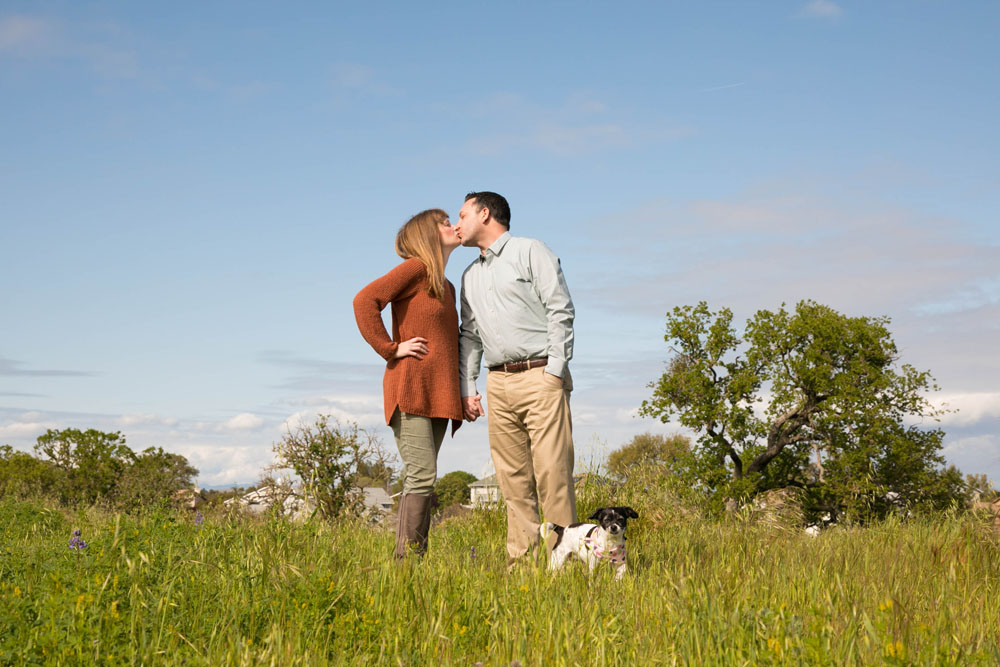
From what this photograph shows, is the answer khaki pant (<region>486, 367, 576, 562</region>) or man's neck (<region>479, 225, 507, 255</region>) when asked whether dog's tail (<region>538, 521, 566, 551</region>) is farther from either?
man's neck (<region>479, 225, 507, 255</region>)

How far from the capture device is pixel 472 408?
5.08 metres

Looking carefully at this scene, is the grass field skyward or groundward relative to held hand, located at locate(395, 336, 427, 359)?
groundward

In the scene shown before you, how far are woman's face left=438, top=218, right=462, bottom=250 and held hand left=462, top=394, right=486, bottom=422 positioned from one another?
1.04 m

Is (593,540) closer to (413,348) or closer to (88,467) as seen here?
(413,348)

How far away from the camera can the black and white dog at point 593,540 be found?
4.66m

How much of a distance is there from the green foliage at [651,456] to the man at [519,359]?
2.91 m

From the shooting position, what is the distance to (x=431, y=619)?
9.97 ft

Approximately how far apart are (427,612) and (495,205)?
9.44 ft

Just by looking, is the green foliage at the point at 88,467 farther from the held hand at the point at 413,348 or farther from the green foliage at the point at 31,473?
the held hand at the point at 413,348

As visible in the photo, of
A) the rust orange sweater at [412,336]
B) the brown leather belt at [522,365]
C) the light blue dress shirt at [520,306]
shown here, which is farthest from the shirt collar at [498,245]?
the brown leather belt at [522,365]

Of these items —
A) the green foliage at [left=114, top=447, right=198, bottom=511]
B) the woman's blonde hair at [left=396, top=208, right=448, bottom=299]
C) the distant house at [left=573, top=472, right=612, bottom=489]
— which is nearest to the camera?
the woman's blonde hair at [left=396, top=208, right=448, bottom=299]

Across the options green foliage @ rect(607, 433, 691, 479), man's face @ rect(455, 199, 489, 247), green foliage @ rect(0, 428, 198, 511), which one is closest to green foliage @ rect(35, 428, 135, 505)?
green foliage @ rect(0, 428, 198, 511)

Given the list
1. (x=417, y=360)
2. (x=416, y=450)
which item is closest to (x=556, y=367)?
(x=417, y=360)

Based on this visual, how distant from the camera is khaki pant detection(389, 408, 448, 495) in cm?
482
